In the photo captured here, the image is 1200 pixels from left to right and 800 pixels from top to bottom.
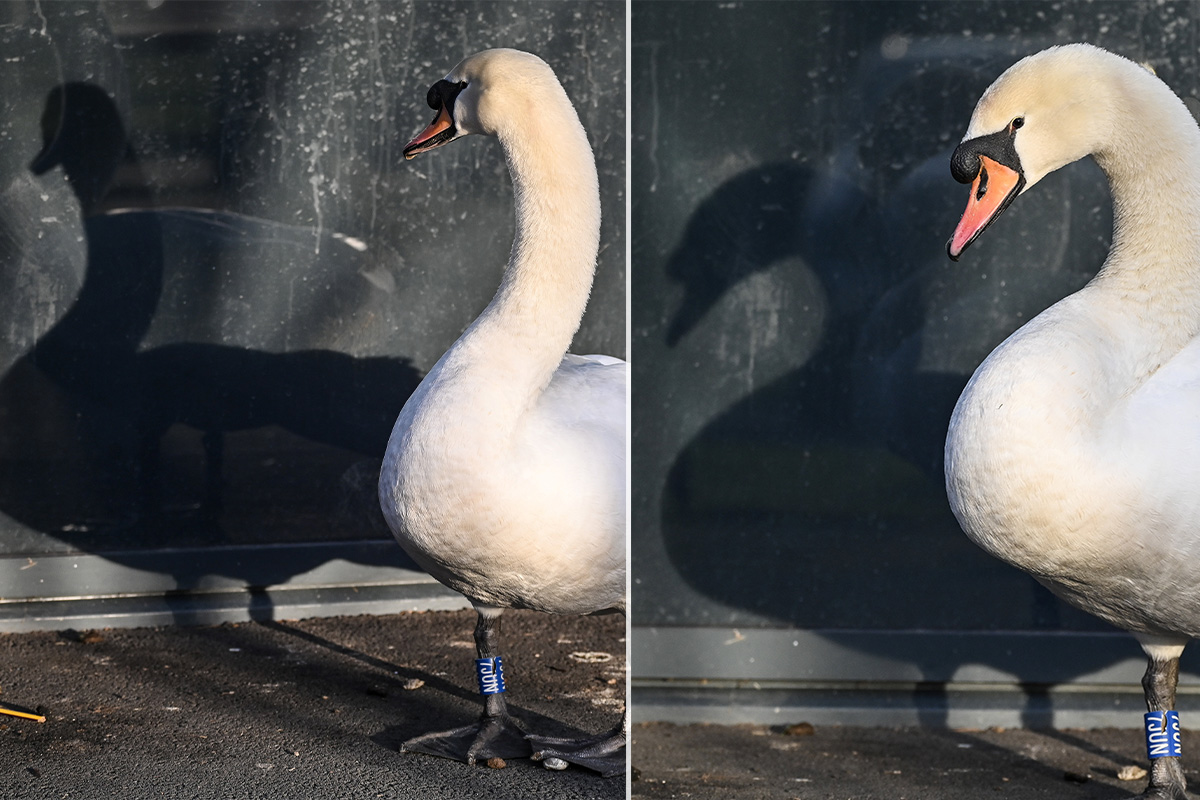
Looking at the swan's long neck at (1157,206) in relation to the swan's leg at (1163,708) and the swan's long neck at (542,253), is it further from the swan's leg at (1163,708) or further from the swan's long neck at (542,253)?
the swan's long neck at (542,253)

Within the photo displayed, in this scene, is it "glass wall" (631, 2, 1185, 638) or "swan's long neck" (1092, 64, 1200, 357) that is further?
"glass wall" (631, 2, 1185, 638)

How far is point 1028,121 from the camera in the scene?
5.74ft

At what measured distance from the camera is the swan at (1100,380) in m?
1.63

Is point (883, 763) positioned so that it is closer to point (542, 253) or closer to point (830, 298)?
point (830, 298)

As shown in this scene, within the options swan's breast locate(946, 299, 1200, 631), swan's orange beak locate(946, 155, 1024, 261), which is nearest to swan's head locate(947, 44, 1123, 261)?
swan's orange beak locate(946, 155, 1024, 261)

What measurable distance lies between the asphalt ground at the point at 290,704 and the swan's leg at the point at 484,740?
15mm

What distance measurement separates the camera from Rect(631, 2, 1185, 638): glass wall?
7.85ft

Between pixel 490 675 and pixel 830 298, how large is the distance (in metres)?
1.12

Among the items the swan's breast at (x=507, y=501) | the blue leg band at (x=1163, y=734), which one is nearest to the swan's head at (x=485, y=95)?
the swan's breast at (x=507, y=501)

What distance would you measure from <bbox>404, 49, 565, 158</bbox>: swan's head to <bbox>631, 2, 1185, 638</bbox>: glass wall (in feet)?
1.72

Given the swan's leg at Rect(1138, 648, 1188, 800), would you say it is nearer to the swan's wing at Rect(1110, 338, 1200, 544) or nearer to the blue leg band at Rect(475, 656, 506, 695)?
the swan's wing at Rect(1110, 338, 1200, 544)

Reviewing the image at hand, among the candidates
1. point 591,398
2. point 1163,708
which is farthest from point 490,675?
point 1163,708

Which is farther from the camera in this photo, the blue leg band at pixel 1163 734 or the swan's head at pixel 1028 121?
the blue leg band at pixel 1163 734

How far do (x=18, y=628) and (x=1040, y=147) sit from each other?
157 cm
